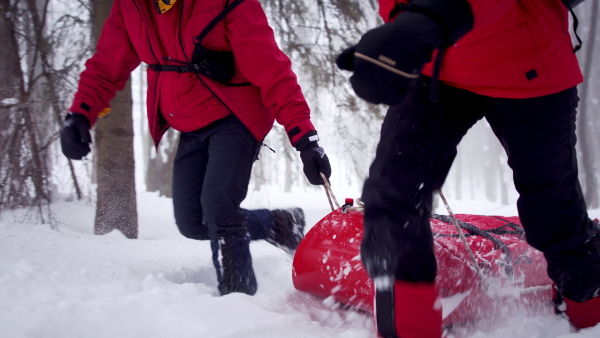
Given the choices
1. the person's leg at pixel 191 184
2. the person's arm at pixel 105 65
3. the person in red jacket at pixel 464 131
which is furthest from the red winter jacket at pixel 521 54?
the person's arm at pixel 105 65

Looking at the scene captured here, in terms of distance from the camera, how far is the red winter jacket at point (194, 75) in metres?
1.77

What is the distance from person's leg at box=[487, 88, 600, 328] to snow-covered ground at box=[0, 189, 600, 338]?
21 centimetres

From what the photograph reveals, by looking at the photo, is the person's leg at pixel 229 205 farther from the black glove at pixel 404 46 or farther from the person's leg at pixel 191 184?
the black glove at pixel 404 46

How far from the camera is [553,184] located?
3.62ft

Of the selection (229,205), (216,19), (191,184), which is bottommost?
(229,205)

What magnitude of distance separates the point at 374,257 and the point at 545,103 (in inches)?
25.2

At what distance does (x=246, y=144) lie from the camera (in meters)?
1.84

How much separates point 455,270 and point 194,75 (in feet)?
4.73

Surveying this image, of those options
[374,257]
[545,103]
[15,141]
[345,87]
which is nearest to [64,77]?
[15,141]

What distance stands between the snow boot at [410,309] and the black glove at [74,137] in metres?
1.63

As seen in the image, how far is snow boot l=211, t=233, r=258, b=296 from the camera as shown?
1.71 meters

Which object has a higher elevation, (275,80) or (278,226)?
(275,80)

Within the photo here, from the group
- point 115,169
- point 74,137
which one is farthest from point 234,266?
point 115,169

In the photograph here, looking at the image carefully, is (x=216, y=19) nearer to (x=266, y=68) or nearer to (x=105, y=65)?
(x=266, y=68)
